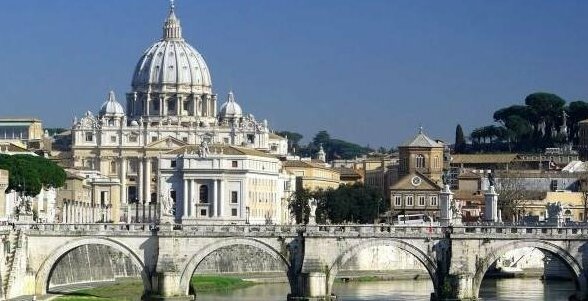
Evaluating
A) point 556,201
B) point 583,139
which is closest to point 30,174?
point 556,201

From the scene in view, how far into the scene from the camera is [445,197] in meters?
86.8

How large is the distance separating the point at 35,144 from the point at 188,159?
35.1 m

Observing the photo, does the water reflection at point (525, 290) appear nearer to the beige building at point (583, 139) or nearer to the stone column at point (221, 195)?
the stone column at point (221, 195)

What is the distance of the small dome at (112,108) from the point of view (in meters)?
193

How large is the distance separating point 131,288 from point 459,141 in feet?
350

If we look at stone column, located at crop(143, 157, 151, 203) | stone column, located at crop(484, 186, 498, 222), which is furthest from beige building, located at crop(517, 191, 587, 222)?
stone column, located at crop(143, 157, 151, 203)

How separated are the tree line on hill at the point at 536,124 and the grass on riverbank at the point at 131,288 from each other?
273 ft

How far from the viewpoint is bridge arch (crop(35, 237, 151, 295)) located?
7919cm

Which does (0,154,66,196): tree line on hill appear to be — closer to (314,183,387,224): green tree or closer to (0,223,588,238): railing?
(314,183,387,224): green tree

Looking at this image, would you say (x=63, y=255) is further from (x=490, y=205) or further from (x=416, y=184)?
(x=416, y=184)

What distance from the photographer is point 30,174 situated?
108 meters

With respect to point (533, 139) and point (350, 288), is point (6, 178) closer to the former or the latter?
point (350, 288)

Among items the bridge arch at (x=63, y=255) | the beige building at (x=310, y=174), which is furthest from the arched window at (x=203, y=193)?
the bridge arch at (x=63, y=255)

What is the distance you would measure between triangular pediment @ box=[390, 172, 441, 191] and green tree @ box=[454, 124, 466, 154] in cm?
4161
